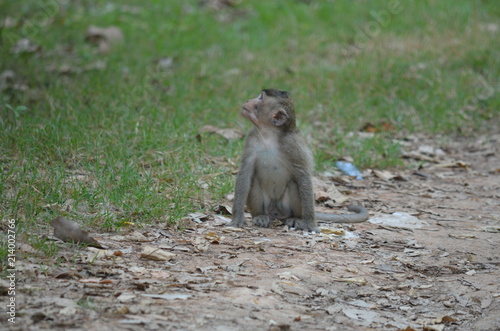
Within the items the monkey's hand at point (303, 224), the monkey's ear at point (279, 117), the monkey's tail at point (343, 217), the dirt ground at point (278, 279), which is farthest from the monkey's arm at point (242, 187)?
the monkey's tail at point (343, 217)

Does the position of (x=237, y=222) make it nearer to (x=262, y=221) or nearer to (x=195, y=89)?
(x=262, y=221)

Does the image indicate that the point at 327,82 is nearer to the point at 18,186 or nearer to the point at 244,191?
the point at 244,191

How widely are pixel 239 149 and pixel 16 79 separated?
14.2ft

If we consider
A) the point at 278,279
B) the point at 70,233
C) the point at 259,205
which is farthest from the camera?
the point at 259,205

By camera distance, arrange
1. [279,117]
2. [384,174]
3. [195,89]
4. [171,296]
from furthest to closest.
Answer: [195,89] → [384,174] → [279,117] → [171,296]

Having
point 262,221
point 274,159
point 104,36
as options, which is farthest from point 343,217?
point 104,36

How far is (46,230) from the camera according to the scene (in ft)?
16.0

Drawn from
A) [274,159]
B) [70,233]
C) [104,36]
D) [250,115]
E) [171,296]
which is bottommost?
[171,296]

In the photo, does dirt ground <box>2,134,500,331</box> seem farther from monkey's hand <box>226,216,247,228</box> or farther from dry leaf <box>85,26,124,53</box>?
Answer: dry leaf <box>85,26,124,53</box>

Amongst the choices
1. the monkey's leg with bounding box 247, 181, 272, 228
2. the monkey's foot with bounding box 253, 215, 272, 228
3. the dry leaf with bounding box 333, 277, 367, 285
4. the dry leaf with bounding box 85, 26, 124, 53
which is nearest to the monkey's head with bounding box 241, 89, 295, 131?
the monkey's leg with bounding box 247, 181, 272, 228

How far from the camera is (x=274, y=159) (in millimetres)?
5887

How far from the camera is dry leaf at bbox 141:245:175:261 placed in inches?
183

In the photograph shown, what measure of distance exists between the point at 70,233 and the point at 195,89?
5.80 metres

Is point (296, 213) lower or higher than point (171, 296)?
higher
